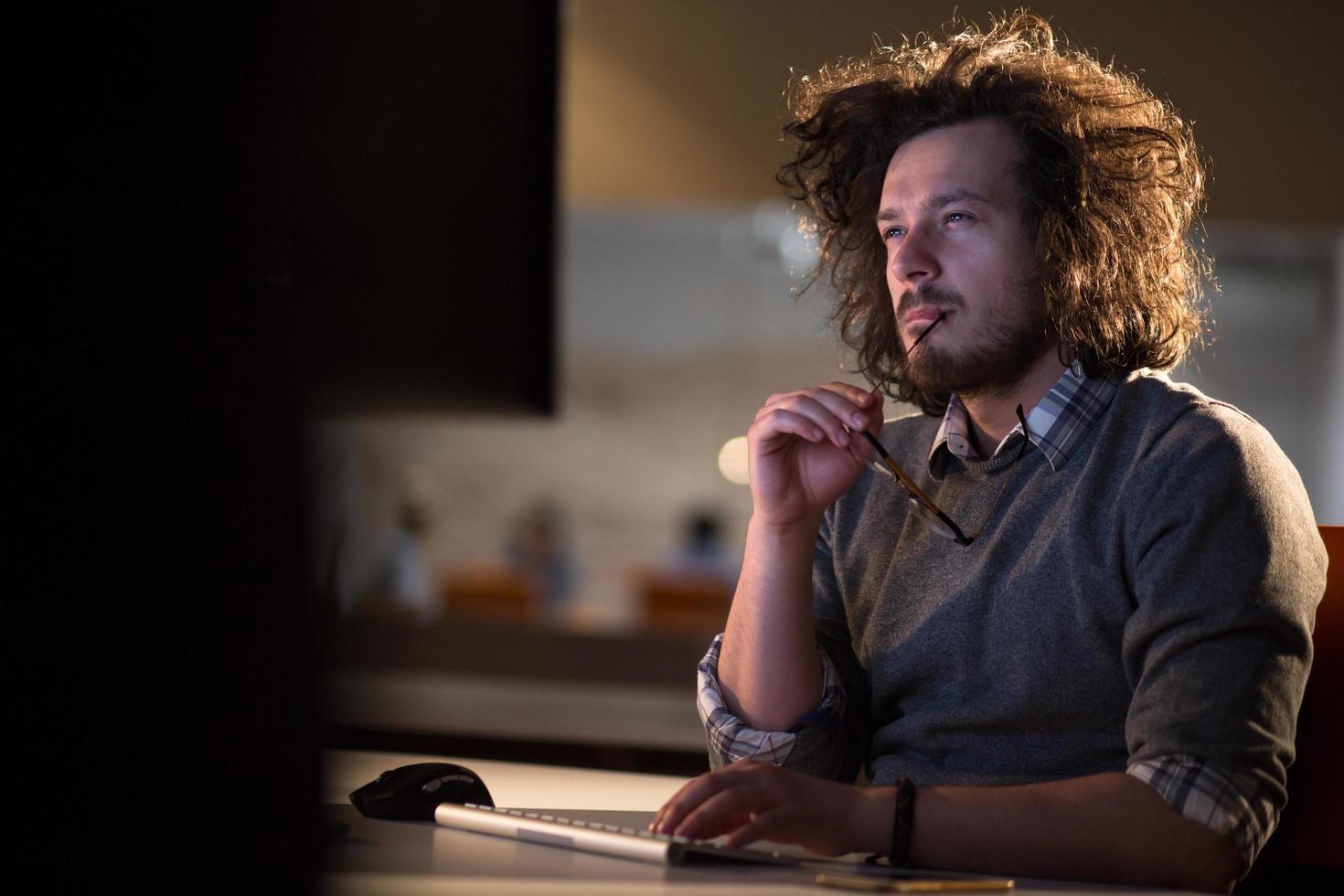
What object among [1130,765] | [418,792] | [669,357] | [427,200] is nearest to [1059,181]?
[1130,765]

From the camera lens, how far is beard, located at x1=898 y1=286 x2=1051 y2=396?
1.31 metres

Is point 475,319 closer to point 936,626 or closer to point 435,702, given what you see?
point 936,626

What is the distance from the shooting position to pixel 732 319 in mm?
4324

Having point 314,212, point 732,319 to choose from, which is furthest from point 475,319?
point 732,319

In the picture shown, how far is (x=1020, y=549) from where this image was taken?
1.21 meters

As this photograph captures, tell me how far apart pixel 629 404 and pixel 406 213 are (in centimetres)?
298

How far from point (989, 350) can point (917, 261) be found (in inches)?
4.6

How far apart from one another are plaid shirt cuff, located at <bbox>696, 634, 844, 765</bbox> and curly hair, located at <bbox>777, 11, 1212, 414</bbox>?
1.27 ft

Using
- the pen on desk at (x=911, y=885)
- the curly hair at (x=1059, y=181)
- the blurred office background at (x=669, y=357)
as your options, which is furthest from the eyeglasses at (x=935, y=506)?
the blurred office background at (x=669, y=357)

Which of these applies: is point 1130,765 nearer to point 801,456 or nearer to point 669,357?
point 801,456

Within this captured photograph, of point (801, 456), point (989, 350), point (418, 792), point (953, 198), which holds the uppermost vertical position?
point (953, 198)

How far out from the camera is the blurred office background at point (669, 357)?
256cm

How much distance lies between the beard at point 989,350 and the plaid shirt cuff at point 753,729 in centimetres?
31

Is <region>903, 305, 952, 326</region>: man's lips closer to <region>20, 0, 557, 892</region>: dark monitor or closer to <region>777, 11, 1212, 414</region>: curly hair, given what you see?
<region>777, 11, 1212, 414</region>: curly hair
